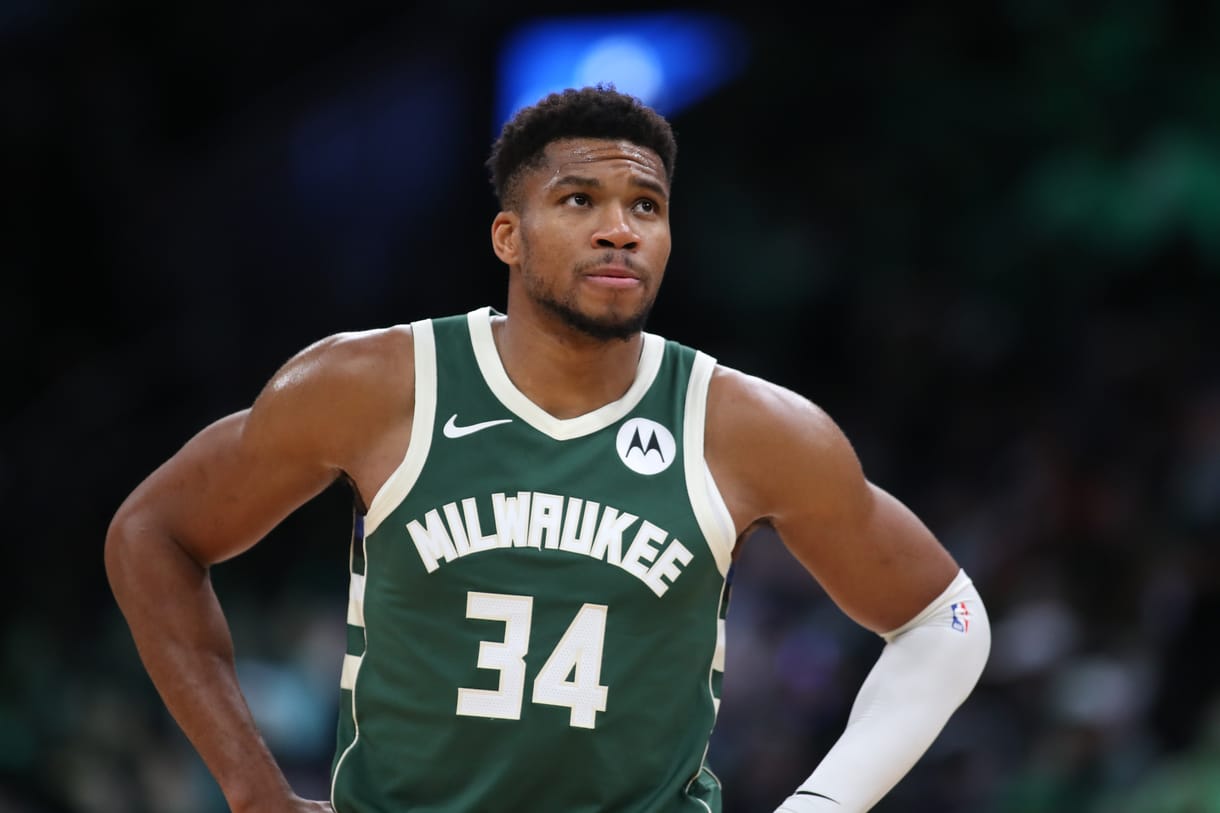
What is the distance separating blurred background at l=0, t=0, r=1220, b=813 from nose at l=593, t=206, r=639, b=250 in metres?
4.11

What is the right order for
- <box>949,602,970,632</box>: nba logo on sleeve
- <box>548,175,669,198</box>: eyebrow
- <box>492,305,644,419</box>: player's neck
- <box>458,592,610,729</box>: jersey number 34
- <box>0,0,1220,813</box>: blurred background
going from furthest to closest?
<box>0,0,1220,813</box>: blurred background < <box>949,602,970,632</box>: nba logo on sleeve < <box>492,305,644,419</box>: player's neck < <box>548,175,669,198</box>: eyebrow < <box>458,592,610,729</box>: jersey number 34

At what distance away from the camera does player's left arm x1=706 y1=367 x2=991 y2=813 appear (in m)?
3.38

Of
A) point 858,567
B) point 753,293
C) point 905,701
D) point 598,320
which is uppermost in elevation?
point 753,293

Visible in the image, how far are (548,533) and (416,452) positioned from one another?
30 cm

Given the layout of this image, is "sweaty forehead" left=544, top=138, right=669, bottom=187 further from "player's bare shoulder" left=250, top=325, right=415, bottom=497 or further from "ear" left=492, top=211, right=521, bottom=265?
"player's bare shoulder" left=250, top=325, right=415, bottom=497

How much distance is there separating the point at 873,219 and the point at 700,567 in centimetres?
668

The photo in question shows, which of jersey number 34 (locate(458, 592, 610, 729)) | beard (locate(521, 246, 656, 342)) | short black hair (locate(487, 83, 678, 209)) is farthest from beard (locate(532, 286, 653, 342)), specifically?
jersey number 34 (locate(458, 592, 610, 729))

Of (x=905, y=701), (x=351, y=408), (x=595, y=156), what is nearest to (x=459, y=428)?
(x=351, y=408)

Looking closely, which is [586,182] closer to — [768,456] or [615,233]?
[615,233]

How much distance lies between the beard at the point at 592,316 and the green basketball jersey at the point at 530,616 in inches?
7.3

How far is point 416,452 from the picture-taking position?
3.28 metres

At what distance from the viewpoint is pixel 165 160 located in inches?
416

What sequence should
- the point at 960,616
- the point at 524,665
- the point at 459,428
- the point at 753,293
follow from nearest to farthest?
the point at 524,665 → the point at 459,428 → the point at 960,616 → the point at 753,293

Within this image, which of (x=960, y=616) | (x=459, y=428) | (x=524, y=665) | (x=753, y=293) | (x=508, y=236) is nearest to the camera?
(x=524, y=665)
